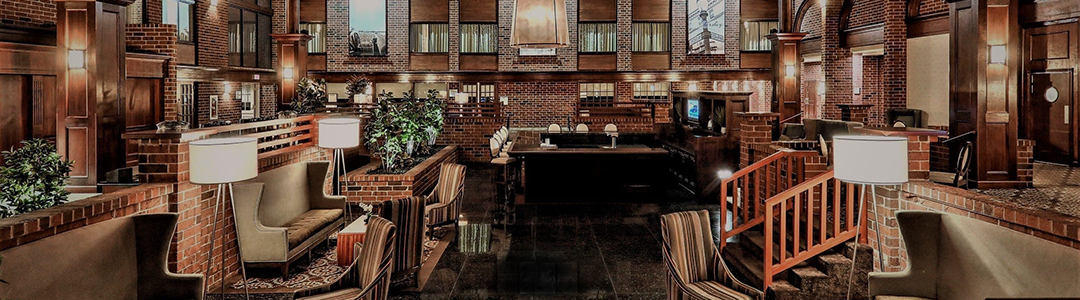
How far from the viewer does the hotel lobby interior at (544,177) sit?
4.09m

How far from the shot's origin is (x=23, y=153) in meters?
4.50

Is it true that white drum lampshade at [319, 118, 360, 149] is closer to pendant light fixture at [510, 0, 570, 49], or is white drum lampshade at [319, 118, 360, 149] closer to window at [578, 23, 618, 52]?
pendant light fixture at [510, 0, 570, 49]

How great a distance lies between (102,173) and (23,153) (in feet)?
9.48

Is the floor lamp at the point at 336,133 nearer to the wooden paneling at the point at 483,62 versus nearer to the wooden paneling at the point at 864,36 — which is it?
the wooden paneling at the point at 864,36

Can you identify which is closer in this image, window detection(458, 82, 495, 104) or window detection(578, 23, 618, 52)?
window detection(578, 23, 618, 52)

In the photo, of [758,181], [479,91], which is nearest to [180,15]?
[479,91]

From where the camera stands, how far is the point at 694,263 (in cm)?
454

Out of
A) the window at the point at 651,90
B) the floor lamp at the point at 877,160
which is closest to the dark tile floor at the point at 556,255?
the floor lamp at the point at 877,160

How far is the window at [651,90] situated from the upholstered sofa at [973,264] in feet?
54.4

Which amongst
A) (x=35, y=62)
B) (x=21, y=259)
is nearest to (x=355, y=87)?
(x=35, y=62)

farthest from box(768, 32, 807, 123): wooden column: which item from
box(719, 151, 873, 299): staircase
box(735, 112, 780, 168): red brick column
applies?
box(719, 151, 873, 299): staircase

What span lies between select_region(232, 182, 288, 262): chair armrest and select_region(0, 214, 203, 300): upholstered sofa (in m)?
1.51

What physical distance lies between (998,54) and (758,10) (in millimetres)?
15008

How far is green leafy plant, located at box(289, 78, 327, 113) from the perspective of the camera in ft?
40.5
